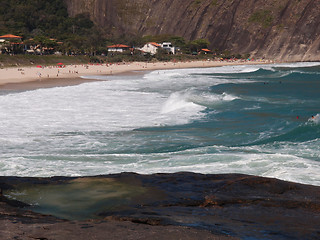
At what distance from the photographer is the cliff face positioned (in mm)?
128000

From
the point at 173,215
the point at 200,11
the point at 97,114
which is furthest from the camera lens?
the point at 200,11

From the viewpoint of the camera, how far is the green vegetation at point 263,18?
13588cm

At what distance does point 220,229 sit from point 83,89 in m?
34.6

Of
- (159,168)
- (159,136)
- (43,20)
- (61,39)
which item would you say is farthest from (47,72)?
(43,20)

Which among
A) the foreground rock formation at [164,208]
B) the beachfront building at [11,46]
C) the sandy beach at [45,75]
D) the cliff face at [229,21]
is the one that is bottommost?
the sandy beach at [45,75]

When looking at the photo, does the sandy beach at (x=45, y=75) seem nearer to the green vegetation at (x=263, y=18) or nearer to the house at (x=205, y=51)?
the house at (x=205, y=51)

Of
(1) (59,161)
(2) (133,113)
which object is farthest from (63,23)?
(1) (59,161)

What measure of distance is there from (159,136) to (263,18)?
12738cm

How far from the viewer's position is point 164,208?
6727mm

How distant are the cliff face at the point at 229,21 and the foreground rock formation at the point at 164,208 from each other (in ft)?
407

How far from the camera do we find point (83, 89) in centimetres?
3922

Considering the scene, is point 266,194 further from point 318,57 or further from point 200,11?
point 200,11

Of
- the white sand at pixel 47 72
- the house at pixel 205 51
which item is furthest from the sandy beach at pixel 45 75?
the house at pixel 205 51

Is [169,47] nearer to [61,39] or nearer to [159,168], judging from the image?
[61,39]
